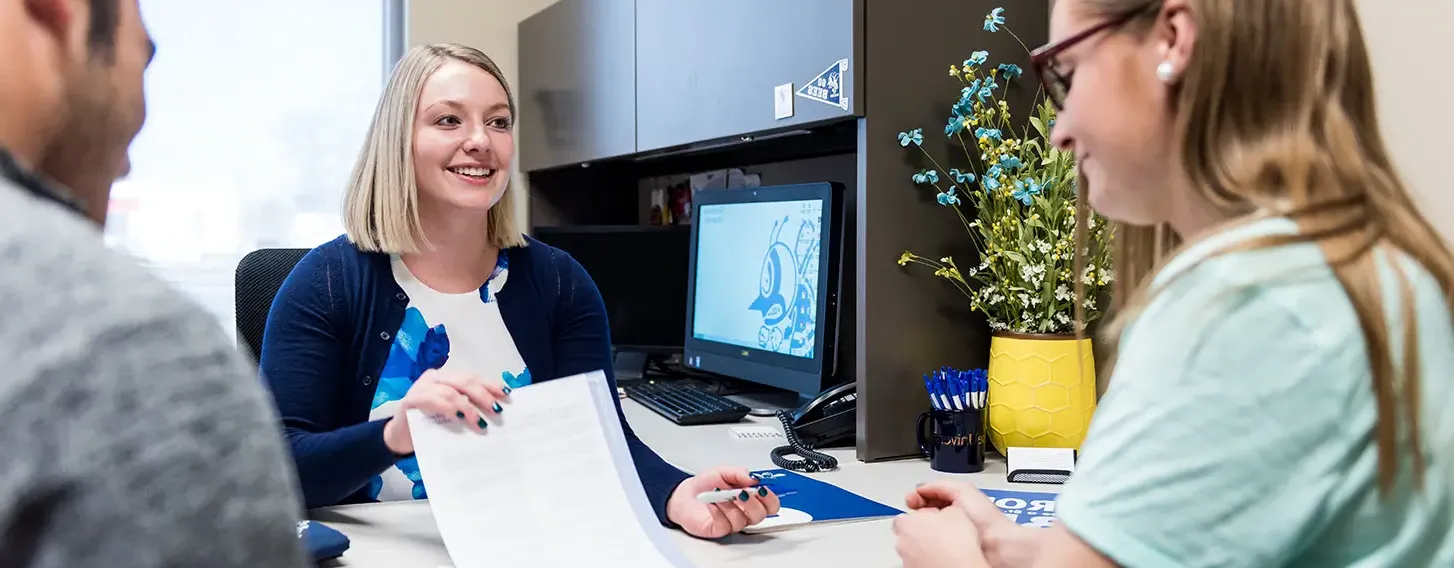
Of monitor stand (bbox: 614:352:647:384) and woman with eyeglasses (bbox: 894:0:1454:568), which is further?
monitor stand (bbox: 614:352:647:384)

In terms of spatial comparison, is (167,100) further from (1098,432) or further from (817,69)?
(1098,432)

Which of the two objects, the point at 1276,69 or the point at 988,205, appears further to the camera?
the point at 988,205

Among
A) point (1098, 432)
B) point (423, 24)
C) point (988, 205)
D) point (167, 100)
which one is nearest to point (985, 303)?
point (988, 205)

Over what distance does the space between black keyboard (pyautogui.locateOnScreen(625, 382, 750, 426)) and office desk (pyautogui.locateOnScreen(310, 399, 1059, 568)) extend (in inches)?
7.9

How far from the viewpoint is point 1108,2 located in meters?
0.73

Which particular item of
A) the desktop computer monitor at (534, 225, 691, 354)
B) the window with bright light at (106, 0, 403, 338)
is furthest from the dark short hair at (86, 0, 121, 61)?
the window with bright light at (106, 0, 403, 338)

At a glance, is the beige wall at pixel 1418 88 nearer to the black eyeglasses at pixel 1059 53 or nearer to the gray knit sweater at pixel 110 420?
the black eyeglasses at pixel 1059 53

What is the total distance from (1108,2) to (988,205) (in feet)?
2.72

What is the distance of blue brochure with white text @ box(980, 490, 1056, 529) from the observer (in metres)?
1.16

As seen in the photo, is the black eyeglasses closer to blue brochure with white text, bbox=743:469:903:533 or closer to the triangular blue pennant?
blue brochure with white text, bbox=743:469:903:533

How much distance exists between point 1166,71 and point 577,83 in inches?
82.4

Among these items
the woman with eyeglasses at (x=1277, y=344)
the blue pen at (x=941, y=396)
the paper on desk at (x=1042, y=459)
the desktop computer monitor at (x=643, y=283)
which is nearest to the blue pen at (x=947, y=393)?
the blue pen at (x=941, y=396)

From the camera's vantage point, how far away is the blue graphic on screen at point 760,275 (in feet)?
5.97

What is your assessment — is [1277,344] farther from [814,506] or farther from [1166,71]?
[814,506]
